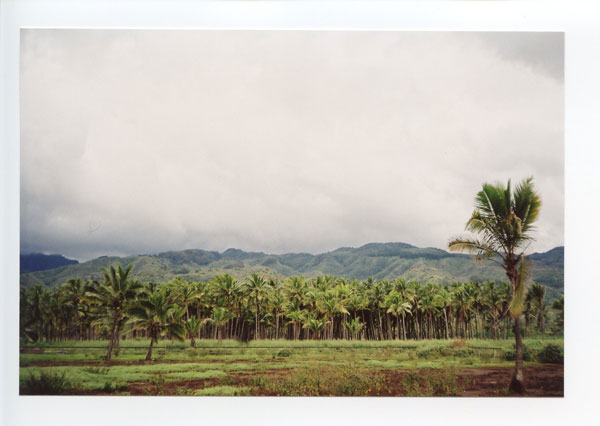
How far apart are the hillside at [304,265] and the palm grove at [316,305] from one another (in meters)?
0.06

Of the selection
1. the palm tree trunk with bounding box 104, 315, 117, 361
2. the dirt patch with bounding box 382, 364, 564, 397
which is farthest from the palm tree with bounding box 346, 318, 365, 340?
the palm tree trunk with bounding box 104, 315, 117, 361

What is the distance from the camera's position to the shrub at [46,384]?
4340mm

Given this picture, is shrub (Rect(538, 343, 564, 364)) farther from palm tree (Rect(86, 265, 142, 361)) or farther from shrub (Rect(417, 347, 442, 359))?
palm tree (Rect(86, 265, 142, 361))

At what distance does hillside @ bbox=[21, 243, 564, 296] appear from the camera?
432 cm

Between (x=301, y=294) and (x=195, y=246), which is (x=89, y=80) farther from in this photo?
(x=301, y=294)

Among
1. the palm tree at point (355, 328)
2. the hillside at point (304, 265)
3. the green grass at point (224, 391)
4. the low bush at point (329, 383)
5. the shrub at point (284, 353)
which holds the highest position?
the hillside at point (304, 265)

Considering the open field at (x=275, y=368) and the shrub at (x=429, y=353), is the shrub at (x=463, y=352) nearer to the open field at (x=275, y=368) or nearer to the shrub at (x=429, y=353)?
the open field at (x=275, y=368)

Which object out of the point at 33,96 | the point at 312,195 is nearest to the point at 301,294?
the point at 312,195

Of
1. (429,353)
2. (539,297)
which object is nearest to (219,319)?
(429,353)

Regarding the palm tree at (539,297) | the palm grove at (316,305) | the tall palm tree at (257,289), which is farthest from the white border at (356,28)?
the tall palm tree at (257,289)

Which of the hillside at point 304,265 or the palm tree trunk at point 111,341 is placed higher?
the hillside at point 304,265

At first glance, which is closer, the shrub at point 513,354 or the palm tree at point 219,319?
the shrub at point 513,354
